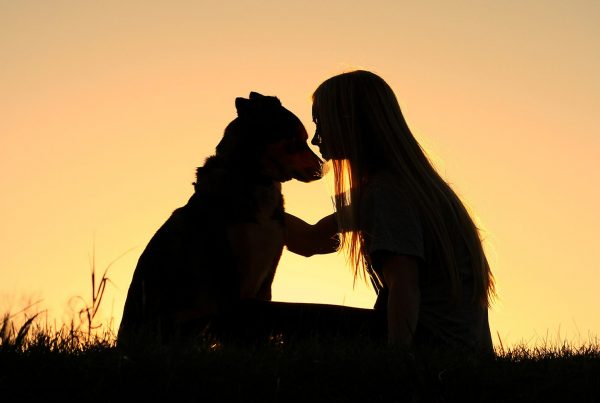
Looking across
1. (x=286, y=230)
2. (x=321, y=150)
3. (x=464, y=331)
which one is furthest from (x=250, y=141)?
(x=464, y=331)

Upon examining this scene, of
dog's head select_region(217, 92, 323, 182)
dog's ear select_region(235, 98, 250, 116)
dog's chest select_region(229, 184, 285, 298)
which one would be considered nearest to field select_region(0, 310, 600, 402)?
dog's chest select_region(229, 184, 285, 298)

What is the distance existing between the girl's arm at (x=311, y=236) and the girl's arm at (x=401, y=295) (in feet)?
4.54

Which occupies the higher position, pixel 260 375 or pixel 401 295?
pixel 401 295

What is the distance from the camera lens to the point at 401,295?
3.56m

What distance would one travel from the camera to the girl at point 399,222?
3.67m

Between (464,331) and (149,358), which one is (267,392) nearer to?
(149,358)

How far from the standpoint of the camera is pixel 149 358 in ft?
9.36

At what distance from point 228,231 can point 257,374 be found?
228cm

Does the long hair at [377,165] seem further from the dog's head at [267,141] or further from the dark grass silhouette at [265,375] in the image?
the dog's head at [267,141]

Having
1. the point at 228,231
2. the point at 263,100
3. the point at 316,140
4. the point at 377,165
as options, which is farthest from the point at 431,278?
the point at 263,100

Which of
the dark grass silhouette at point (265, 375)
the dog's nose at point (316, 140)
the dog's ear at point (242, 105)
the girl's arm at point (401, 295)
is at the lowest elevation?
the dark grass silhouette at point (265, 375)

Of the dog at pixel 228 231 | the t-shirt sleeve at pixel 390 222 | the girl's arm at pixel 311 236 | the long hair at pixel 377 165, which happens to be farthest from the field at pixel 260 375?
the girl's arm at pixel 311 236

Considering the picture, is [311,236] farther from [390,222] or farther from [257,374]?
[257,374]

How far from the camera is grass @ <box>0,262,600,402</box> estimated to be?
268 cm
